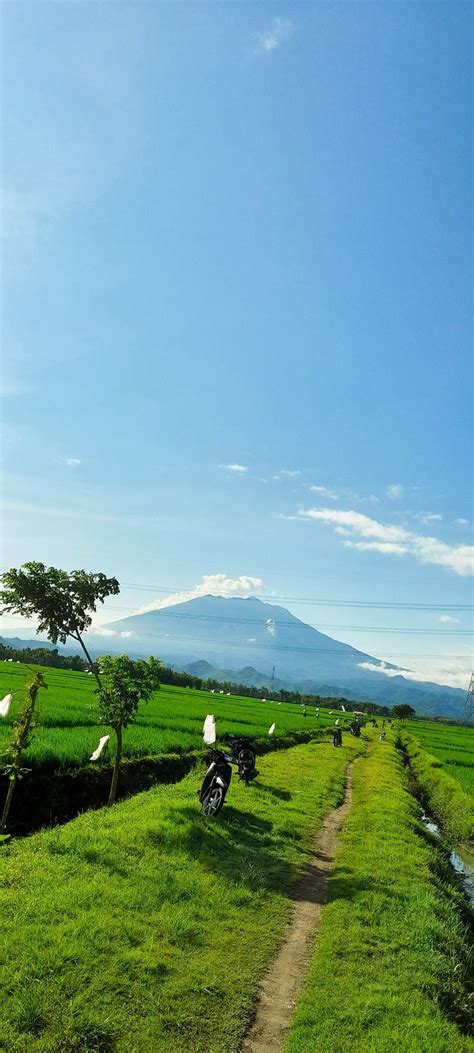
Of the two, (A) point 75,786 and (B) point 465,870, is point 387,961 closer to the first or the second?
(B) point 465,870

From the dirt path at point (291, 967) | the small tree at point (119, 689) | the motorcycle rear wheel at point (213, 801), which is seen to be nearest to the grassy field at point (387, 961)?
the dirt path at point (291, 967)

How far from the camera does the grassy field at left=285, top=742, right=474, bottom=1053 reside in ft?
19.8

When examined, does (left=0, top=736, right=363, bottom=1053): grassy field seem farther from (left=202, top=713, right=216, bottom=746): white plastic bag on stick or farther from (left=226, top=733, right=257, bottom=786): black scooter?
(left=226, top=733, right=257, bottom=786): black scooter

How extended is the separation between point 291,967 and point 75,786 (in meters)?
9.57

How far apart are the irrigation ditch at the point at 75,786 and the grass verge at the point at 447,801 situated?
925 cm

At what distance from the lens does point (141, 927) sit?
725 centimetres

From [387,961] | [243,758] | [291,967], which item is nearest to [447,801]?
[243,758]

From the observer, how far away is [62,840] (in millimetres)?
9672

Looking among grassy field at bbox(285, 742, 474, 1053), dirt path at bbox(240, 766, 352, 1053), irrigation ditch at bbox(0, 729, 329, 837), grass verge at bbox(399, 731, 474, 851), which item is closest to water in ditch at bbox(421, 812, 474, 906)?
grassy field at bbox(285, 742, 474, 1053)

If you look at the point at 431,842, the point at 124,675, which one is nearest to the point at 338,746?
the point at 431,842

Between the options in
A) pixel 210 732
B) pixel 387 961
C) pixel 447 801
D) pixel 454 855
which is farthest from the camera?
pixel 447 801

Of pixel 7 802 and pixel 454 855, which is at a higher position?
pixel 7 802

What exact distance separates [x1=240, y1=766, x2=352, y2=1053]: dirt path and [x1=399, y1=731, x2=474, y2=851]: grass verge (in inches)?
372

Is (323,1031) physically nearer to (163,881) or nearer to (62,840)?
(163,881)
